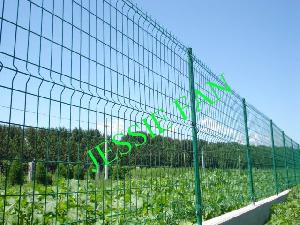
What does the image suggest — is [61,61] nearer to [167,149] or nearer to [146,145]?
[146,145]

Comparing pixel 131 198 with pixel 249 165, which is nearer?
pixel 131 198

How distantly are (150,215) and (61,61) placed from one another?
206 centimetres

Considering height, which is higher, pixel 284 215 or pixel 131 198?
pixel 131 198

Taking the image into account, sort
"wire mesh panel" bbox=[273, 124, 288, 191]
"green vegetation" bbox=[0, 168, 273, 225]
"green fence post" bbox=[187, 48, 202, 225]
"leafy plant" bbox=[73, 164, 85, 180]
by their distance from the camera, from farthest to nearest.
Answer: "wire mesh panel" bbox=[273, 124, 288, 191], "green fence post" bbox=[187, 48, 202, 225], "green vegetation" bbox=[0, 168, 273, 225], "leafy plant" bbox=[73, 164, 85, 180]

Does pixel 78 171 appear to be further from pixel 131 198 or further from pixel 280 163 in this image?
pixel 280 163

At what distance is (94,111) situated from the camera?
2953 millimetres

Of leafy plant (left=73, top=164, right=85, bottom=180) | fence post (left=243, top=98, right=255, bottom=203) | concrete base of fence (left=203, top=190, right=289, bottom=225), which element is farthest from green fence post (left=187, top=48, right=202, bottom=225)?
fence post (left=243, top=98, right=255, bottom=203)

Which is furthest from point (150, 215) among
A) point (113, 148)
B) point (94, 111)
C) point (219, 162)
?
point (219, 162)

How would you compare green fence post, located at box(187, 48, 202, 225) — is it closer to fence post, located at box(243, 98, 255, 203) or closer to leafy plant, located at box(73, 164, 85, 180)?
leafy plant, located at box(73, 164, 85, 180)

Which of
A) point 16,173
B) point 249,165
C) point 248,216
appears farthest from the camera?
point 249,165

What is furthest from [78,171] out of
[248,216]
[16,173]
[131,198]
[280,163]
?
[280,163]

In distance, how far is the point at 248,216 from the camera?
665 cm

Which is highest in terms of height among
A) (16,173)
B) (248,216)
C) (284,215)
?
(16,173)

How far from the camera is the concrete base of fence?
5.32 m
